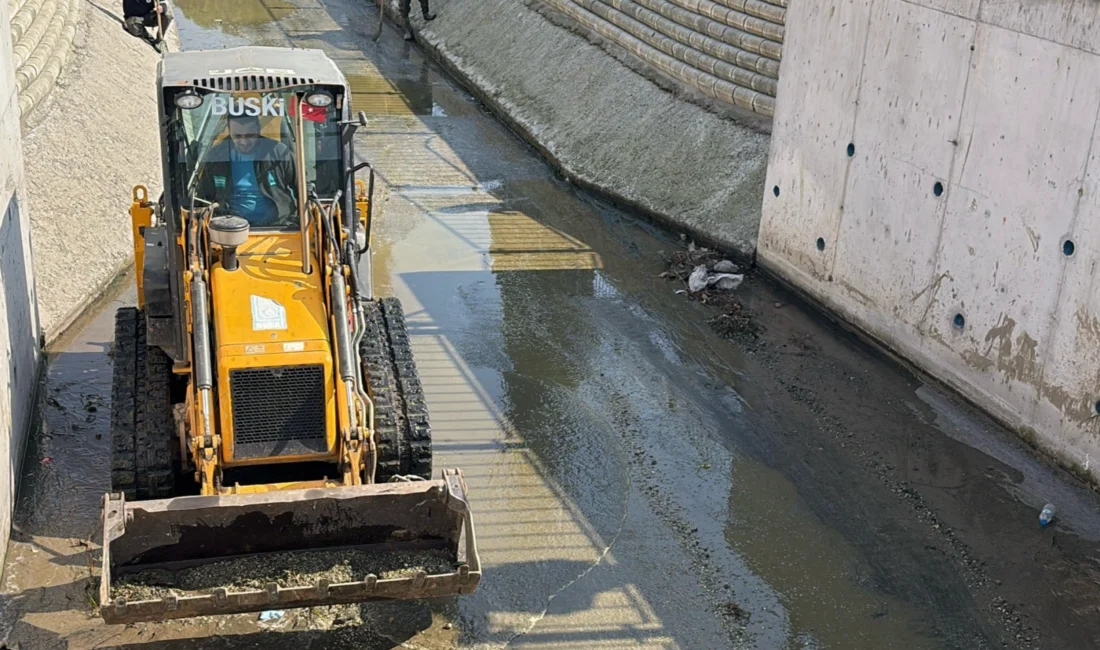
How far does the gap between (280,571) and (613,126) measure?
37.3 feet

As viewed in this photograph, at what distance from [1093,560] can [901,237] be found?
153 inches

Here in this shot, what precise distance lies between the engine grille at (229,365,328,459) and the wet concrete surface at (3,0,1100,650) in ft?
3.78

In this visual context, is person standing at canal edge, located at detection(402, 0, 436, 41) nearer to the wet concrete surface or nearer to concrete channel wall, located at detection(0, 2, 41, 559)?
the wet concrete surface

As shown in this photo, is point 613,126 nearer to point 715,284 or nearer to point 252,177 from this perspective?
point 715,284

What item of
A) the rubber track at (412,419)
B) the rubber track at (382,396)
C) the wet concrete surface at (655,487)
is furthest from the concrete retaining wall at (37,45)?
the rubber track at (412,419)

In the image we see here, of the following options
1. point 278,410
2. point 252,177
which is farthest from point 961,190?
point 278,410

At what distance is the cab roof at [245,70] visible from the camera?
26.9 ft

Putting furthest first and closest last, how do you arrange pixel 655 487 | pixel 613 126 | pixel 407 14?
pixel 407 14 → pixel 613 126 → pixel 655 487

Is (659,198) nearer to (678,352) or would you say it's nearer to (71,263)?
(678,352)

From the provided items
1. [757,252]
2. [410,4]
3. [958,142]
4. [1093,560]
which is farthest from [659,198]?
[410,4]

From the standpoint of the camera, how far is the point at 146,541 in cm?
701

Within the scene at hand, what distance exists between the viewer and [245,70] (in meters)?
8.31

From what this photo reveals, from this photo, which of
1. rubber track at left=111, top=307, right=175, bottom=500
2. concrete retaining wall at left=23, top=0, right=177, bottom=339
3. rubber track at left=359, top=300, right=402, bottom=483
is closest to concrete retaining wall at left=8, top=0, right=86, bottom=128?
concrete retaining wall at left=23, top=0, right=177, bottom=339

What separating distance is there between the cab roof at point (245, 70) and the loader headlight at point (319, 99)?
81 mm
